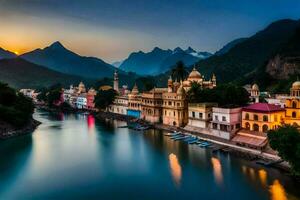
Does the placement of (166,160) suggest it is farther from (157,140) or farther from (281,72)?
(281,72)

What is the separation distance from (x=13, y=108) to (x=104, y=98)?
19851 millimetres

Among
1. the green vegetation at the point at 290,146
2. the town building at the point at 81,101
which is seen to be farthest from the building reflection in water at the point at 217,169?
the town building at the point at 81,101

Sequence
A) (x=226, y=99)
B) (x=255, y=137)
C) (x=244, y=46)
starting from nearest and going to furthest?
(x=255, y=137), (x=226, y=99), (x=244, y=46)

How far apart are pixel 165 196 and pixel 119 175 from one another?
17.6ft

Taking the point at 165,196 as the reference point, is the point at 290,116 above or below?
above

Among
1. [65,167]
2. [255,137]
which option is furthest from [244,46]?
[65,167]

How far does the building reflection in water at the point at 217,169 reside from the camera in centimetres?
2359

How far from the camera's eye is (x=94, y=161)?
29000mm

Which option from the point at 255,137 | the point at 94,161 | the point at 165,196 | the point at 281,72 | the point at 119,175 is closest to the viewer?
the point at 165,196

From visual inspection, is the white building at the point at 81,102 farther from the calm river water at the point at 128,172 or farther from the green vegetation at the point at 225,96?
the green vegetation at the point at 225,96

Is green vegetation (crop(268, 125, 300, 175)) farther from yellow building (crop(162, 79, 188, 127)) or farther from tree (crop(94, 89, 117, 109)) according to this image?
tree (crop(94, 89, 117, 109))

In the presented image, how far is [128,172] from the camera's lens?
Result: 85.2 feet

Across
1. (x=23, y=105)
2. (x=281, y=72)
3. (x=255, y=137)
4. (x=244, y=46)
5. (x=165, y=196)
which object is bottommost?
(x=165, y=196)

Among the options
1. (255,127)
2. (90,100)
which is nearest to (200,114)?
(255,127)
